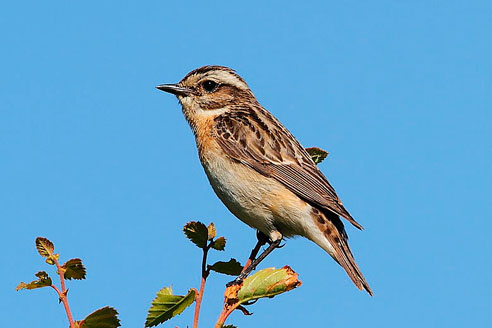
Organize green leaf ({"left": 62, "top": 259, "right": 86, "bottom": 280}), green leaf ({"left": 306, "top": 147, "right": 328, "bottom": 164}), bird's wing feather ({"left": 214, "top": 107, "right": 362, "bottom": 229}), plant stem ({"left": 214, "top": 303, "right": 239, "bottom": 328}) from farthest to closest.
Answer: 1. bird's wing feather ({"left": 214, "top": 107, "right": 362, "bottom": 229})
2. green leaf ({"left": 306, "top": 147, "right": 328, "bottom": 164})
3. plant stem ({"left": 214, "top": 303, "right": 239, "bottom": 328})
4. green leaf ({"left": 62, "top": 259, "right": 86, "bottom": 280})

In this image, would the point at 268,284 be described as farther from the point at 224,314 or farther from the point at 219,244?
the point at 219,244

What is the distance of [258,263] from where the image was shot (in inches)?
294

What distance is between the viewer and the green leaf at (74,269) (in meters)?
3.79

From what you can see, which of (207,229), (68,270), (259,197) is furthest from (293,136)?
(68,270)

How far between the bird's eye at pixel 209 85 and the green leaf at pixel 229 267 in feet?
15.3

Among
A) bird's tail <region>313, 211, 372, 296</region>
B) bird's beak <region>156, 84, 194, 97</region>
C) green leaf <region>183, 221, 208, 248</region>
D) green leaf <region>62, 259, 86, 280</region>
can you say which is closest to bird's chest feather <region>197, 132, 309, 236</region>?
bird's tail <region>313, 211, 372, 296</region>

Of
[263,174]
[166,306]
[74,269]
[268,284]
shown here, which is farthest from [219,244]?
[263,174]

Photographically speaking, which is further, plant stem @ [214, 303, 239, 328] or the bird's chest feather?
the bird's chest feather

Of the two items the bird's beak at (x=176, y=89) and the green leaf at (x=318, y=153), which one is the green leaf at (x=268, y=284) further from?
the bird's beak at (x=176, y=89)

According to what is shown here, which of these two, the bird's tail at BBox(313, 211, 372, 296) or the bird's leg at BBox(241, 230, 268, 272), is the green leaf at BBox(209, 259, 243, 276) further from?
the bird's tail at BBox(313, 211, 372, 296)

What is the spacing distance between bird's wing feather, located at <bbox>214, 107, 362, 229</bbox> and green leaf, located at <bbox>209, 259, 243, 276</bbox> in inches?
118

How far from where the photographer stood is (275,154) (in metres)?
8.20

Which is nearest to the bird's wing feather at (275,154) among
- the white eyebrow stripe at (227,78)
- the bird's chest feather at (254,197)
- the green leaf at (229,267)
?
the bird's chest feather at (254,197)

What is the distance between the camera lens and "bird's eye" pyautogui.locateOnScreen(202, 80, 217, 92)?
8.97 m
